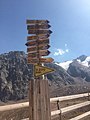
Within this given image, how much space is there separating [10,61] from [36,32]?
169 meters

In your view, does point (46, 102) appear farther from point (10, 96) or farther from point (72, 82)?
point (72, 82)

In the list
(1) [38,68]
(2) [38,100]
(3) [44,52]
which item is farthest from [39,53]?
(2) [38,100]

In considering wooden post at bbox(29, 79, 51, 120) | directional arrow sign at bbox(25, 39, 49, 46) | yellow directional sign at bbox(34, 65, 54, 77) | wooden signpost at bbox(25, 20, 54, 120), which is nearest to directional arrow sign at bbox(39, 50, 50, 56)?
wooden signpost at bbox(25, 20, 54, 120)

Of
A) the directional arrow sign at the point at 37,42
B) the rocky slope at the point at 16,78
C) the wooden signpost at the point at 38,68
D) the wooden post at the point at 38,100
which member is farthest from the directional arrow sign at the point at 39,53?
the rocky slope at the point at 16,78

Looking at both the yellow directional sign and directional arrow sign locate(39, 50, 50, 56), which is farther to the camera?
directional arrow sign locate(39, 50, 50, 56)

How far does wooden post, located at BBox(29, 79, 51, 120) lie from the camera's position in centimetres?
541

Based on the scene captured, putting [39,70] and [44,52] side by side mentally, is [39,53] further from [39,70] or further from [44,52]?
[39,70]

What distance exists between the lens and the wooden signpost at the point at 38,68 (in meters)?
5.43

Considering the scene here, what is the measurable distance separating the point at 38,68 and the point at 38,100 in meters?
0.64

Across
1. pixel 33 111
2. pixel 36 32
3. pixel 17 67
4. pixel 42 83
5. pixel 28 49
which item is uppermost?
pixel 17 67

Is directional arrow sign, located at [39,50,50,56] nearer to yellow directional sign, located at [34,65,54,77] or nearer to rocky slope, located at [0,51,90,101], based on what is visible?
yellow directional sign, located at [34,65,54,77]

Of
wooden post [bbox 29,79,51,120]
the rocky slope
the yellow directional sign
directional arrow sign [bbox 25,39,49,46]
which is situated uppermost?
the rocky slope

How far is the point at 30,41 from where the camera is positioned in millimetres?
5797

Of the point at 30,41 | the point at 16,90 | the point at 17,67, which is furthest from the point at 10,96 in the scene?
the point at 30,41
